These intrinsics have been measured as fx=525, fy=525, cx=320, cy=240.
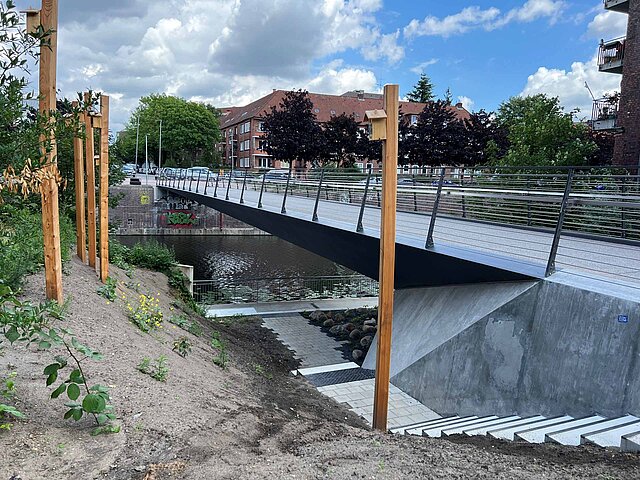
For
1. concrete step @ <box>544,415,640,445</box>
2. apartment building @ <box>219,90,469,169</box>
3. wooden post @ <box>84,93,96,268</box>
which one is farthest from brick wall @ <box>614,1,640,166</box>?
apartment building @ <box>219,90,469,169</box>

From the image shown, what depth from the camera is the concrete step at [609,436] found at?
12.6 feet

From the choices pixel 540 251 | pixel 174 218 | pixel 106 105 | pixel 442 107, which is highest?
pixel 442 107

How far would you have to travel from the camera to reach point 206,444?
351 centimetres

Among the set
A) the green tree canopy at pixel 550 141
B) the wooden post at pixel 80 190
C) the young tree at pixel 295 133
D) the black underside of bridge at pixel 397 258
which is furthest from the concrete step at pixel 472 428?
the young tree at pixel 295 133

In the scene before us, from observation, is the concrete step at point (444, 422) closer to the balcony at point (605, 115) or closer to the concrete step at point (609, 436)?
the concrete step at point (609, 436)

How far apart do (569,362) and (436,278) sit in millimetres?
2687

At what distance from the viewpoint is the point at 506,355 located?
5.88 m

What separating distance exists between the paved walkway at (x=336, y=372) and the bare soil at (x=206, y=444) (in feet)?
6.00

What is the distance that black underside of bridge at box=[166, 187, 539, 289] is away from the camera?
663cm

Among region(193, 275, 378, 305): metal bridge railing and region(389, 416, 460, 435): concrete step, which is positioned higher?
region(389, 416, 460, 435): concrete step

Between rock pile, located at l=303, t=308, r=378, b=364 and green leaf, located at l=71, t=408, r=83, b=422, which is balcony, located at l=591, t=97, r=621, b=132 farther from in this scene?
green leaf, located at l=71, t=408, r=83, b=422

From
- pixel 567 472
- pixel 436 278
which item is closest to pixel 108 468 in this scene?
pixel 567 472

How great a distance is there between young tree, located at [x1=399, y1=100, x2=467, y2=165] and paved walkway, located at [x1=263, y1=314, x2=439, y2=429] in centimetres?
2437

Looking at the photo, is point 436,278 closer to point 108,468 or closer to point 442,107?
point 108,468
